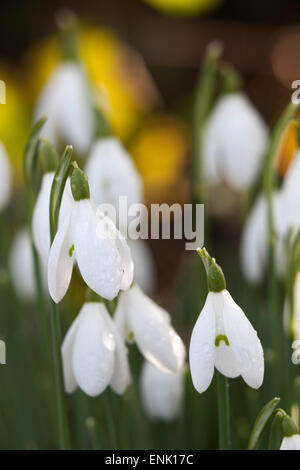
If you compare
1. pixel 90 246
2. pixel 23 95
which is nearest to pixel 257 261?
pixel 90 246

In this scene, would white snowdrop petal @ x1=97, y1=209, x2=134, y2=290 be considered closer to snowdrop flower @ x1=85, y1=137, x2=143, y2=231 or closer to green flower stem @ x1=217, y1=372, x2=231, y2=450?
green flower stem @ x1=217, y1=372, x2=231, y2=450

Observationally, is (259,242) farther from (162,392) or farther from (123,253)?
(123,253)

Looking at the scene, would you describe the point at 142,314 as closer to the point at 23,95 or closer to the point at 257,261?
the point at 257,261

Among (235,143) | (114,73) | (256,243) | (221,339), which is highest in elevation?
(114,73)

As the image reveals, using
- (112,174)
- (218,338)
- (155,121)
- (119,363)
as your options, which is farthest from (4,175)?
(155,121)

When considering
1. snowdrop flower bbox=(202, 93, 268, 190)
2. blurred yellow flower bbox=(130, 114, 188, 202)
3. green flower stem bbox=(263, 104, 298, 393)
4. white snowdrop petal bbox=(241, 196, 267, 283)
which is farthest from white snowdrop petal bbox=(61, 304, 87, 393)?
blurred yellow flower bbox=(130, 114, 188, 202)

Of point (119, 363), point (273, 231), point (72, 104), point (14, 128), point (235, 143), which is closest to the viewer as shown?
point (119, 363)
